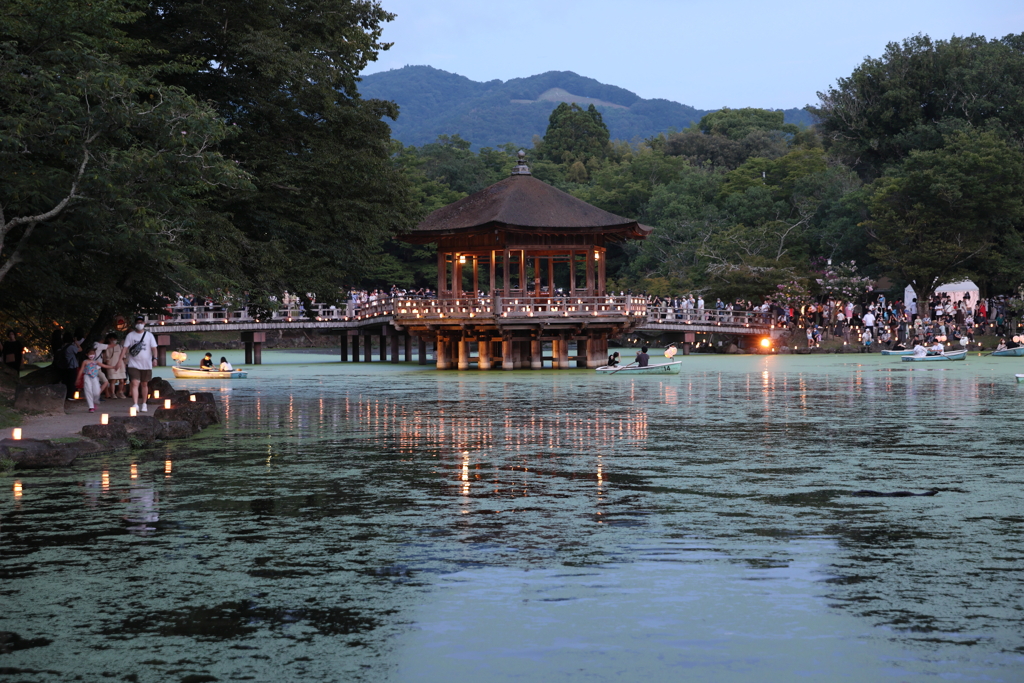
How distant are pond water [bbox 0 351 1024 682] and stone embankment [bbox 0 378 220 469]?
0.43 metres

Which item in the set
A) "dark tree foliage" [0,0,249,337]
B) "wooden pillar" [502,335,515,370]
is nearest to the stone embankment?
"dark tree foliage" [0,0,249,337]

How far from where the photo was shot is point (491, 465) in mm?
13461

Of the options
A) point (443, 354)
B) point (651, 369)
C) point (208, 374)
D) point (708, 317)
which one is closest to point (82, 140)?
point (208, 374)

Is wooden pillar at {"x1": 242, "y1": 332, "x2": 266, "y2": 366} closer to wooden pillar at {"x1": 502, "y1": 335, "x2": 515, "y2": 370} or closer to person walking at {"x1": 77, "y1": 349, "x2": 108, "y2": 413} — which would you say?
wooden pillar at {"x1": 502, "y1": 335, "x2": 515, "y2": 370}

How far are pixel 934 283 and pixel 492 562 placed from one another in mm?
48270

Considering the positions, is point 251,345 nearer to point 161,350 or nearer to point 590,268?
point 161,350

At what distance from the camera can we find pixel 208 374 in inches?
1444

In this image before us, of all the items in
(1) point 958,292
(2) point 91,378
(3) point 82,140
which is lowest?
(2) point 91,378

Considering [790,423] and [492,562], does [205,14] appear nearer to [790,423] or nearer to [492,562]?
[790,423]

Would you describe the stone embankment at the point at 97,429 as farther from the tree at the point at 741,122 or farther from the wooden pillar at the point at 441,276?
the tree at the point at 741,122

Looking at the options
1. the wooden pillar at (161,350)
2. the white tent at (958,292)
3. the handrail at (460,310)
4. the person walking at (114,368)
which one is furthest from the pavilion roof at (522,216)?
the white tent at (958,292)

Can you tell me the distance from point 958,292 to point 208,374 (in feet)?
124

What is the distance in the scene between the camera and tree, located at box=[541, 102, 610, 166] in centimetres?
10644

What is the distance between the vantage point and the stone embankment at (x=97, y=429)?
13156mm
